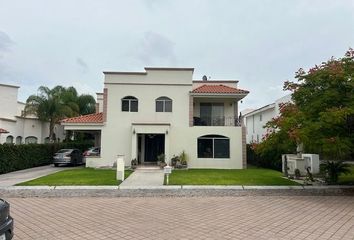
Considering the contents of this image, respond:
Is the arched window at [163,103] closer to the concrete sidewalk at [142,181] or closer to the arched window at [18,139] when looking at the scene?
the concrete sidewalk at [142,181]

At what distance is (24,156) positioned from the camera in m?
24.9

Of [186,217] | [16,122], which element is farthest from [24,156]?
[186,217]

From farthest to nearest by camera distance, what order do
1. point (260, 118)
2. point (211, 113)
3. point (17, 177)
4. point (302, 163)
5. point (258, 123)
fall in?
1. point (258, 123)
2. point (260, 118)
3. point (211, 113)
4. point (17, 177)
5. point (302, 163)

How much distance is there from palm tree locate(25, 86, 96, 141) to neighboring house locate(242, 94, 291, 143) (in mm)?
21693

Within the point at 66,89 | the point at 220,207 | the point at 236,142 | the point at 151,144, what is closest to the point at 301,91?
the point at 220,207

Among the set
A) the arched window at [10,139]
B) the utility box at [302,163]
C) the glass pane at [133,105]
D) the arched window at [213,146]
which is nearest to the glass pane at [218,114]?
the arched window at [213,146]

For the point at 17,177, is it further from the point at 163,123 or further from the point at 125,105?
the point at 163,123

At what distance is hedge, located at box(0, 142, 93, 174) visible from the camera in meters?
21.9

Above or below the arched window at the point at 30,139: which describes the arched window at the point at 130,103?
above

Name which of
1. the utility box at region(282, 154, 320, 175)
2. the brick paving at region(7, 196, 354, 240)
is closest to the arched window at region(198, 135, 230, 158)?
the utility box at region(282, 154, 320, 175)

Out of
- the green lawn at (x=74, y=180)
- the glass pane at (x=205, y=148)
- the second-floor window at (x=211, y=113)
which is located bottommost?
the green lawn at (x=74, y=180)

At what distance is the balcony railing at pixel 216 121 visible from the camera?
25859mm

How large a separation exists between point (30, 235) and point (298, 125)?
10.2 metres

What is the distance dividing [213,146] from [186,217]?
51.5ft
